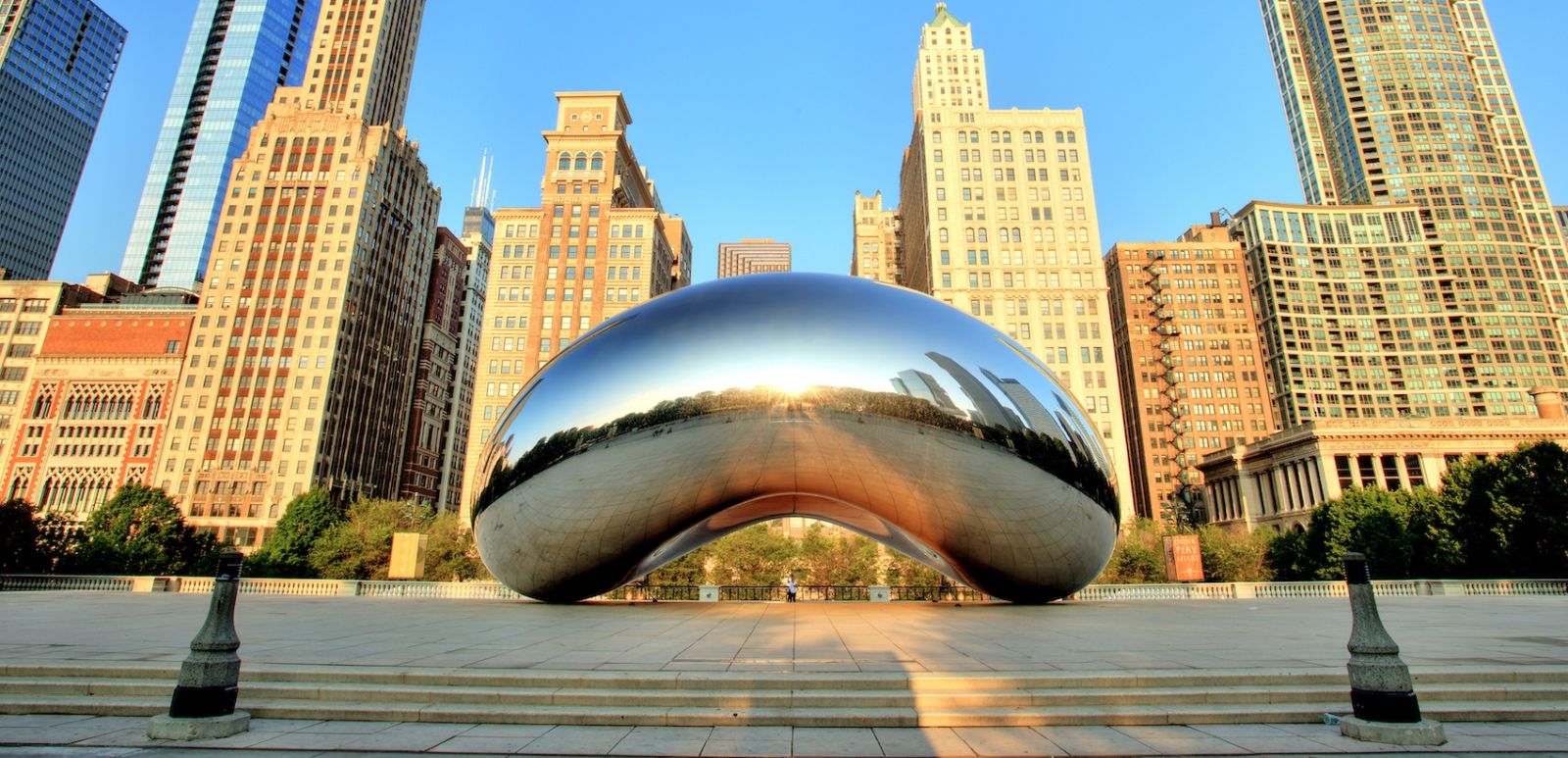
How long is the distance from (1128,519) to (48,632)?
69305mm

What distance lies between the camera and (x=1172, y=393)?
399 ft

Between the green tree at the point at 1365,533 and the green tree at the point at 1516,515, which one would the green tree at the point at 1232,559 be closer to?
the green tree at the point at 1365,533

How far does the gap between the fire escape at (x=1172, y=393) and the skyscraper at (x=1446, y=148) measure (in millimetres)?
44935

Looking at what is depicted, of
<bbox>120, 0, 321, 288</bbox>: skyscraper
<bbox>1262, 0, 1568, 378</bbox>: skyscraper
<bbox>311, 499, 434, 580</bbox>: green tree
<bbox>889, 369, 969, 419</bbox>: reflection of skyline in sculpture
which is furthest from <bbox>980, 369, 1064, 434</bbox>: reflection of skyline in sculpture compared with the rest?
<bbox>120, 0, 321, 288</bbox>: skyscraper

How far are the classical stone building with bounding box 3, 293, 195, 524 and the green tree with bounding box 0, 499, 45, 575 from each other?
5624cm

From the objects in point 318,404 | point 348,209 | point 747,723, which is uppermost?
point 348,209

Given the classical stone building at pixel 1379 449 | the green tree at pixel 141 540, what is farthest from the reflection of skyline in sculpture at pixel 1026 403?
the classical stone building at pixel 1379 449

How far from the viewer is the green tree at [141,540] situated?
48.5m

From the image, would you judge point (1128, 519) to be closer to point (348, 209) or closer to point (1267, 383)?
point (1267, 383)

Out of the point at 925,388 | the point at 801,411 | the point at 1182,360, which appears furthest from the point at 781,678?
the point at 1182,360

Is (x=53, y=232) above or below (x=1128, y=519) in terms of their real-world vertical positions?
above

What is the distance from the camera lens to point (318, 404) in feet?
304

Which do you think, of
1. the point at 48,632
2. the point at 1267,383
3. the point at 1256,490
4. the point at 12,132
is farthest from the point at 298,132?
the point at 1267,383

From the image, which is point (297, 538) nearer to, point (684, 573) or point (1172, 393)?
point (684, 573)
